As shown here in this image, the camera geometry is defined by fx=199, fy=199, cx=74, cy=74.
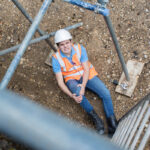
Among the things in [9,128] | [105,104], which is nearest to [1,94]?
[9,128]

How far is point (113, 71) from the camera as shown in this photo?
3.71m

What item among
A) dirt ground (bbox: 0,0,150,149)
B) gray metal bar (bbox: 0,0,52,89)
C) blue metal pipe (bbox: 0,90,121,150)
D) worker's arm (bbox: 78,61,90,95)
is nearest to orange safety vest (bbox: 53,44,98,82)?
worker's arm (bbox: 78,61,90,95)

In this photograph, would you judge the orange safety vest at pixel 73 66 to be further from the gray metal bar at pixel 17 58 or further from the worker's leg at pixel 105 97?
the gray metal bar at pixel 17 58

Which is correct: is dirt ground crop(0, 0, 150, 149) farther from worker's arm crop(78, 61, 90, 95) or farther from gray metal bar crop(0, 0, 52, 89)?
gray metal bar crop(0, 0, 52, 89)

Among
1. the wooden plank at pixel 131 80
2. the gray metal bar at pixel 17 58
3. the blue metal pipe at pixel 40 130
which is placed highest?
the wooden plank at pixel 131 80

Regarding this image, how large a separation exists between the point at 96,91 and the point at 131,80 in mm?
686

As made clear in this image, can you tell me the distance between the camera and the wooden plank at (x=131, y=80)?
352 cm

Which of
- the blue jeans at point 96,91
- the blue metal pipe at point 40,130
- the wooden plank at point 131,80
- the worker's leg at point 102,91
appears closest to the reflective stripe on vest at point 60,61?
the blue jeans at point 96,91

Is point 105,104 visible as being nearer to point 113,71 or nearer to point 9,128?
point 113,71

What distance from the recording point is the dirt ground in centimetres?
362

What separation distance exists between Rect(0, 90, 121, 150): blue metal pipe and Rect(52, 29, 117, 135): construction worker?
210 centimetres

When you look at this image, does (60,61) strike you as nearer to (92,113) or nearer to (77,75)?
(77,75)

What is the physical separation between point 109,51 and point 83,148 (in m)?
3.23

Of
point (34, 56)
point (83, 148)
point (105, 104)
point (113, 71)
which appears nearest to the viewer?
point (83, 148)
